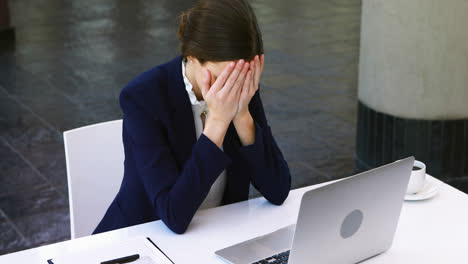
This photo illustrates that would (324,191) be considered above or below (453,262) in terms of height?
above

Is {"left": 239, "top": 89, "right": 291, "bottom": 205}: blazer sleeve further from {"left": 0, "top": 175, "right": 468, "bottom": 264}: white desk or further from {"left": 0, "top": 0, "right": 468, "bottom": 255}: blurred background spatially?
{"left": 0, "top": 0, "right": 468, "bottom": 255}: blurred background

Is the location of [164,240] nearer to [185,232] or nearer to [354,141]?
[185,232]

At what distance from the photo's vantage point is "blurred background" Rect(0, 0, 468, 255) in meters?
4.10

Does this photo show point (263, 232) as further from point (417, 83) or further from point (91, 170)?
point (417, 83)

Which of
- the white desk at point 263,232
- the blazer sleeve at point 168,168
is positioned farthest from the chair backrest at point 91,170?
the white desk at point 263,232

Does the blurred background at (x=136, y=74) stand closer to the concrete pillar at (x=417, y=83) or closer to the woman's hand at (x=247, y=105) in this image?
the concrete pillar at (x=417, y=83)

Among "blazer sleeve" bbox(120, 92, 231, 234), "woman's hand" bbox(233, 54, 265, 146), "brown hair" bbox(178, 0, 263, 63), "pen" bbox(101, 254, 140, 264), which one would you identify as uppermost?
"brown hair" bbox(178, 0, 263, 63)

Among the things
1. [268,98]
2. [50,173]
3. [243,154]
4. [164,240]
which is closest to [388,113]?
[268,98]

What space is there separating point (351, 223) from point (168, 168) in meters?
0.58

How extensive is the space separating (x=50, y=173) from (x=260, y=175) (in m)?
2.41

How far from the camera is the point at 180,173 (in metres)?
2.08

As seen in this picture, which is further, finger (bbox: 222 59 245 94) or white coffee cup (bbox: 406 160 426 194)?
white coffee cup (bbox: 406 160 426 194)

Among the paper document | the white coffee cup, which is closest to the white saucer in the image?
the white coffee cup

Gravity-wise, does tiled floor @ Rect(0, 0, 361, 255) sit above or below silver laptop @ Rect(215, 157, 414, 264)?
below
